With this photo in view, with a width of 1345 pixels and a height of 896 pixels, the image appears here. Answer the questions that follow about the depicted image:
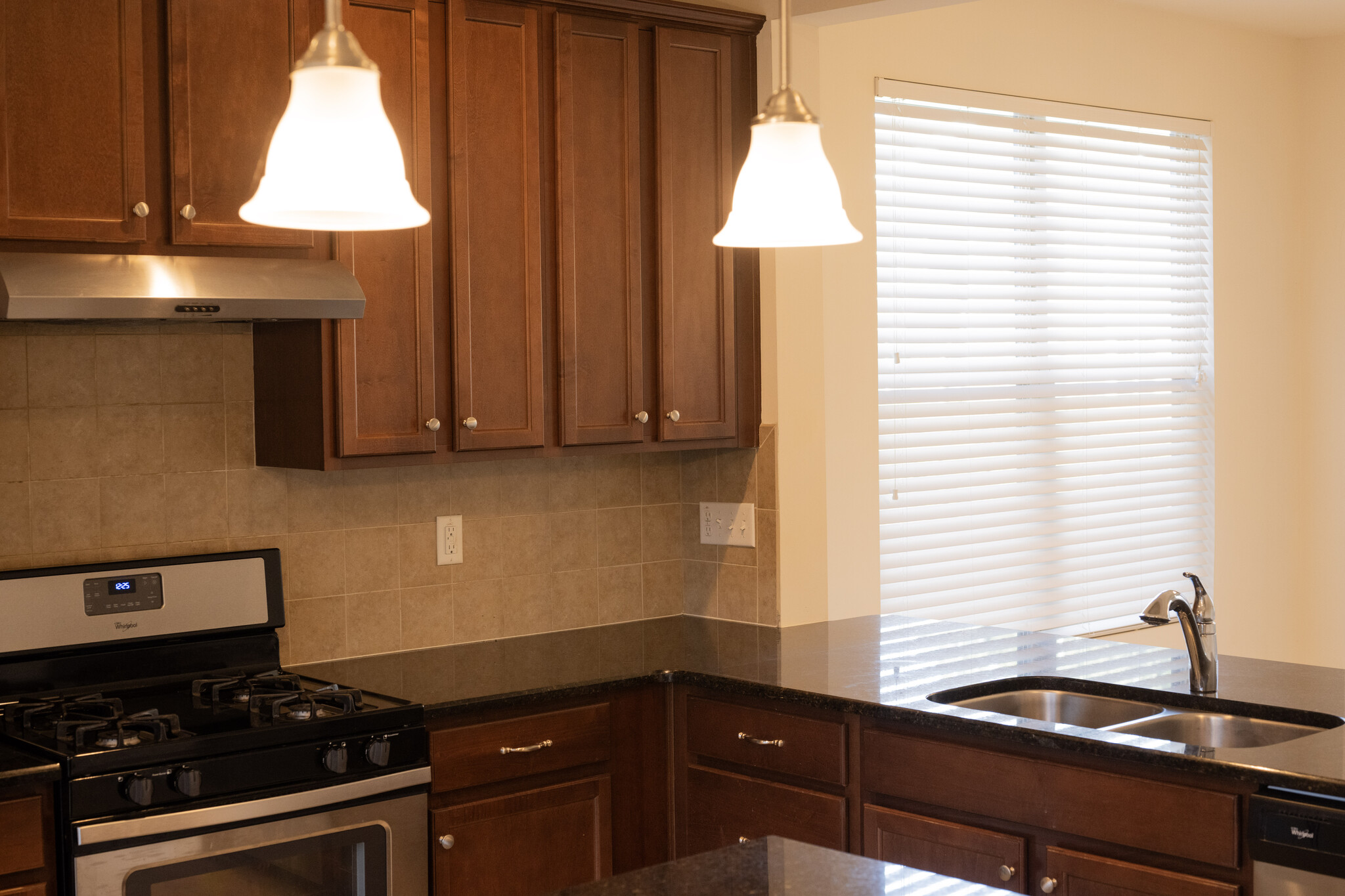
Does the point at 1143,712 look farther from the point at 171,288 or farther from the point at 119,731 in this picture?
the point at 171,288

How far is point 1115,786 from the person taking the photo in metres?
2.25

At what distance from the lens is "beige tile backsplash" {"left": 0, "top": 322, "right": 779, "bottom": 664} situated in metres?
2.76

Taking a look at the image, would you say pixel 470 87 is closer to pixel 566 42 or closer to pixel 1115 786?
pixel 566 42

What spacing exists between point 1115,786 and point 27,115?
227 cm

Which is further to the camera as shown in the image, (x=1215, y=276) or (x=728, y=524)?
(x=1215, y=276)

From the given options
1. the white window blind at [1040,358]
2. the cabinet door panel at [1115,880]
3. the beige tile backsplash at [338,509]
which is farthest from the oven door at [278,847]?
the white window blind at [1040,358]

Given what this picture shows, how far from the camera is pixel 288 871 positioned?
7.86 feet

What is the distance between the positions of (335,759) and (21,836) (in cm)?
53

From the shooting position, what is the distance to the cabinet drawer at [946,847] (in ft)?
7.94

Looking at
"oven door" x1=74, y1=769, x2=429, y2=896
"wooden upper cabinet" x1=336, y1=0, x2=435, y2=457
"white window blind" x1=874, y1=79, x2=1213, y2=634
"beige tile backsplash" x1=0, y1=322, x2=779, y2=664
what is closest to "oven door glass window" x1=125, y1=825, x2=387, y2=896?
"oven door" x1=74, y1=769, x2=429, y2=896

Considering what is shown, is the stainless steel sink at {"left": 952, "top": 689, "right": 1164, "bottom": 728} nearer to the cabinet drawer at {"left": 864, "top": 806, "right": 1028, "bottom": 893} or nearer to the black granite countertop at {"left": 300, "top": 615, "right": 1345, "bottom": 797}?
the black granite countertop at {"left": 300, "top": 615, "right": 1345, "bottom": 797}

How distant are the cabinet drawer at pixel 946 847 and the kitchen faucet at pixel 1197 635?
50 cm

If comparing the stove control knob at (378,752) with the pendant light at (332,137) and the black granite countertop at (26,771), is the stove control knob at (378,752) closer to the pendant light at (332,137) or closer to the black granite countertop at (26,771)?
the black granite countertop at (26,771)

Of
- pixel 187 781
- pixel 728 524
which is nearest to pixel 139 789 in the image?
pixel 187 781
